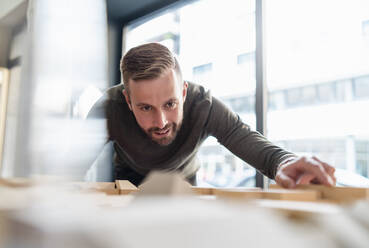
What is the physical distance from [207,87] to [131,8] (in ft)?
2.51

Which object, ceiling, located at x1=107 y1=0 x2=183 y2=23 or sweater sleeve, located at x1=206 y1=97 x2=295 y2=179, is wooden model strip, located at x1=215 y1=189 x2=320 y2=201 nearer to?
sweater sleeve, located at x1=206 y1=97 x2=295 y2=179

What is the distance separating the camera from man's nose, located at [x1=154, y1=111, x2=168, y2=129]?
0.96m

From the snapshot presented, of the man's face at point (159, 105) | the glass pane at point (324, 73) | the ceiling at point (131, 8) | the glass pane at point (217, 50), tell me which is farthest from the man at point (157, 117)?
the ceiling at point (131, 8)

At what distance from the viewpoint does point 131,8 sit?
222 cm

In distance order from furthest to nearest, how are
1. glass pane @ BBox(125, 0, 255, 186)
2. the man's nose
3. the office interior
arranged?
glass pane @ BBox(125, 0, 255, 186) → the man's nose → the office interior

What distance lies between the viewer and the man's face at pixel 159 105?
38.0 inches

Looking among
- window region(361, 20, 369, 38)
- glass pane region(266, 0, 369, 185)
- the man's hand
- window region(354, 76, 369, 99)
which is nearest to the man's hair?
the man's hand

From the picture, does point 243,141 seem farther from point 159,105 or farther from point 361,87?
point 361,87

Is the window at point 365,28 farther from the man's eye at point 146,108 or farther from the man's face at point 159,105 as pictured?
the man's eye at point 146,108

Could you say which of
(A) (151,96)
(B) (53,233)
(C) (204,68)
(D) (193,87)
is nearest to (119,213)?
(B) (53,233)

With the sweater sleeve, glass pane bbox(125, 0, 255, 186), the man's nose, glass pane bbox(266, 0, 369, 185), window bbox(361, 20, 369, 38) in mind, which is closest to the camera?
the sweater sleeve

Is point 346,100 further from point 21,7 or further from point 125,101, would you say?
point 21,7

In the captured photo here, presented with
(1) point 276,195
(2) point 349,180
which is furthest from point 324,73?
(1) point 276,195

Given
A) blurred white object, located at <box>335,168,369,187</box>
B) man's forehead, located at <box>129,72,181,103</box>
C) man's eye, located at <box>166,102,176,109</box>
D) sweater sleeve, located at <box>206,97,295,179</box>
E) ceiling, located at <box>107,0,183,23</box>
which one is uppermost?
ceiling, located at <box>107,0,183,23</box>
